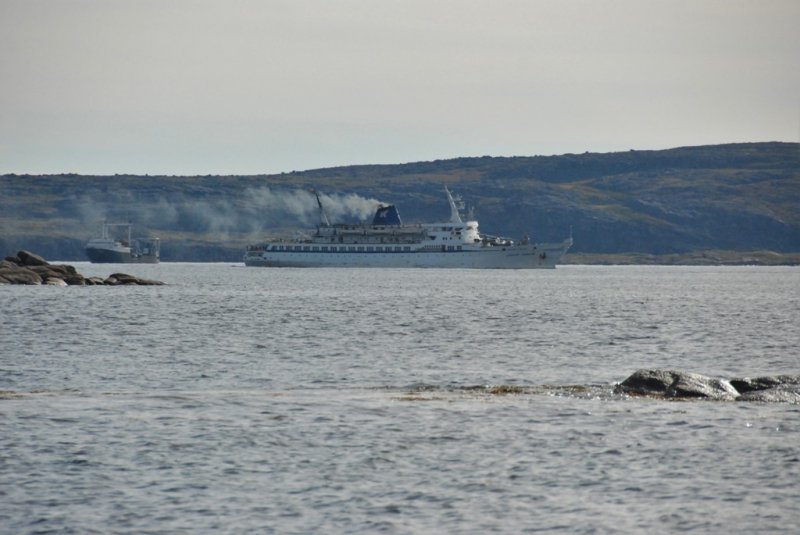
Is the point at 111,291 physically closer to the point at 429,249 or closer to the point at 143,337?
the point at 143,337

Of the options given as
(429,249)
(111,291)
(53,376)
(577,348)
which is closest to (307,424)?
(53,376)

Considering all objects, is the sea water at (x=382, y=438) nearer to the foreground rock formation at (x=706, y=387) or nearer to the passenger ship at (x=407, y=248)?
the foreground rock formation at (x=706, y=387)

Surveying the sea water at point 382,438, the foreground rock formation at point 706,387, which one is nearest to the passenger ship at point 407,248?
the sea water at point 382,438

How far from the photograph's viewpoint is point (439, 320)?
182 feet

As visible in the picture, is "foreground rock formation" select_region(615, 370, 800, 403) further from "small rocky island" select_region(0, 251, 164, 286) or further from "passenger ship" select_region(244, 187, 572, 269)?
"passenger ship" select_region(244, 187, 572, 269)

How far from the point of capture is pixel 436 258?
553 ft

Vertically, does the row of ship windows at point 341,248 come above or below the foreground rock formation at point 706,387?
below

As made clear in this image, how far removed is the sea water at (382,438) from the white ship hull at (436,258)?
125 m

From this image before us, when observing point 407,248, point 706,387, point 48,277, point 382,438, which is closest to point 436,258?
point 407,248

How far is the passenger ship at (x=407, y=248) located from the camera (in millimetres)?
168125

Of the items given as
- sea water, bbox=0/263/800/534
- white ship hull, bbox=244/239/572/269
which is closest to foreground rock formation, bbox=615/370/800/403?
sea water, bbox=0/263/800/534

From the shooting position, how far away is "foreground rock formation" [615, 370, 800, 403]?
25.5 meters

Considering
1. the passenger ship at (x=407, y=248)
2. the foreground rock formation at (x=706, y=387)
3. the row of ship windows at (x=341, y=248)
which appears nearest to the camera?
the foreground rock formation at (x=706, y=387)

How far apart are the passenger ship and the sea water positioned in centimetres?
12445
